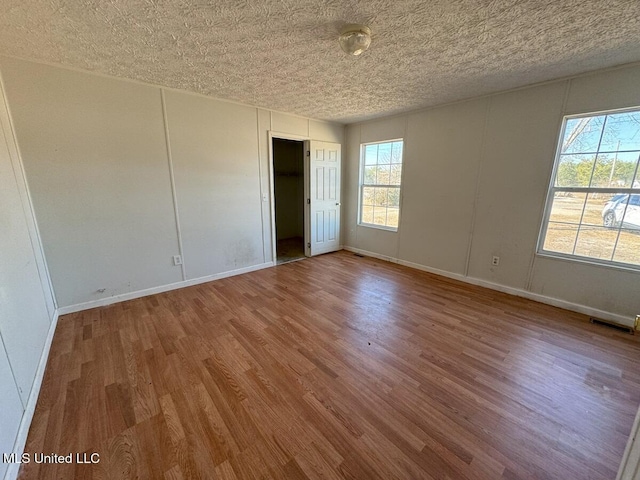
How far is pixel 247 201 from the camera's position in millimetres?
3809

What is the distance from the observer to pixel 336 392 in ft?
5.55

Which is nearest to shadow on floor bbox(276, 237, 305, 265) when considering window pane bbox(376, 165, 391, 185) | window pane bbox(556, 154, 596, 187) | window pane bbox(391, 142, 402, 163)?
window pane bbox(376, 165, 391, 185)

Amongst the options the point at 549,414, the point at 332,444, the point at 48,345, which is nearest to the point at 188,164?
the point at 48,345

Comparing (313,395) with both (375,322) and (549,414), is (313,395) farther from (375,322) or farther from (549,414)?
(549,414)

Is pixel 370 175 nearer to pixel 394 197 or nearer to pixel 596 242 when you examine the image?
pixel 394 197

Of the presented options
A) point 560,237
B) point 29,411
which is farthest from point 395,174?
point 29,411

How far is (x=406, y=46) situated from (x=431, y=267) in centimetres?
295

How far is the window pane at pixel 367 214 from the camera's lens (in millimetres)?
4754

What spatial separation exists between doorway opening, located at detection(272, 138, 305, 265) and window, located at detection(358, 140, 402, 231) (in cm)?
163

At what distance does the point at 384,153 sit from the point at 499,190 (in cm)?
188

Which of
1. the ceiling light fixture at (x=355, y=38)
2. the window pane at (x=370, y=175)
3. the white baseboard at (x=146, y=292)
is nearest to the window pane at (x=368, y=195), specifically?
the window pane at (x=370, y=175)

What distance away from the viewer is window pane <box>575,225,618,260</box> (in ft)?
8.39

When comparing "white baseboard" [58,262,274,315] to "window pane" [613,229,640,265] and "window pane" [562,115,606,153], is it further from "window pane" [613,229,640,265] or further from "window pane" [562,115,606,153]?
"window pane" [613,229,640,265]

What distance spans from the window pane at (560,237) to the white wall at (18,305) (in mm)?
4486
